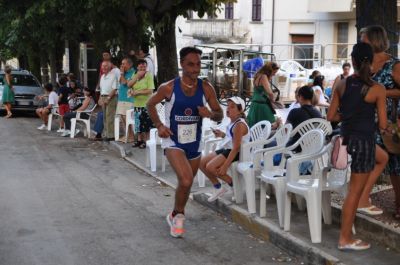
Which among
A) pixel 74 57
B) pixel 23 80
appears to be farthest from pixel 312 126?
pixel 74 57

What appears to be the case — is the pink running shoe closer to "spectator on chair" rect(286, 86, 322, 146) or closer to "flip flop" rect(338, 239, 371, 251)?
"flip flop" rect(338, 239, 371, 251)

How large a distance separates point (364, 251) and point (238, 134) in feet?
7.81

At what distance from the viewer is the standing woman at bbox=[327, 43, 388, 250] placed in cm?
548

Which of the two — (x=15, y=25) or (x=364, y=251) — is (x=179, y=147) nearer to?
(x=364, y=251)

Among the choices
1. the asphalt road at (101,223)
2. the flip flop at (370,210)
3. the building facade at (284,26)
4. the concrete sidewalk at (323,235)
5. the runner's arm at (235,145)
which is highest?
the building facade at (284,26)

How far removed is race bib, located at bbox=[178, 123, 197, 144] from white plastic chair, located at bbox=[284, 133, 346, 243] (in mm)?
1056

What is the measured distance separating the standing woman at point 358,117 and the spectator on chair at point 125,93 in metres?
8.25

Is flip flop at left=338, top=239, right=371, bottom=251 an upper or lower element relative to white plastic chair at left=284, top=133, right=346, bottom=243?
lower

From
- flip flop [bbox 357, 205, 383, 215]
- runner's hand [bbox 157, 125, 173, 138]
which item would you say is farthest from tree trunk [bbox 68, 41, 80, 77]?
flip flop [bbox 357, 205, 383, 215]

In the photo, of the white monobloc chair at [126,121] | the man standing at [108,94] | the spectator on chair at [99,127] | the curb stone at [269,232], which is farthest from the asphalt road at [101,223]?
the spectator on chair at [99,127]

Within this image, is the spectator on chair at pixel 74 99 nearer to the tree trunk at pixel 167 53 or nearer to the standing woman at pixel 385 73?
the tree trunk at pixel 167 53

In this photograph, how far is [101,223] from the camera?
733 cm

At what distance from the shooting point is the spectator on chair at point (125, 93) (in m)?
13.6

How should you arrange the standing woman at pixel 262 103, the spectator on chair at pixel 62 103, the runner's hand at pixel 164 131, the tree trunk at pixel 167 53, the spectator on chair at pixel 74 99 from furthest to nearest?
the spectator on chair at pixel 74 99 → the spectator on chair at pixel 62 103 → the tree trunk at pixel 167 53 → the standing woman at pixel 262 103 → the runner's hand at pixel 164 131
